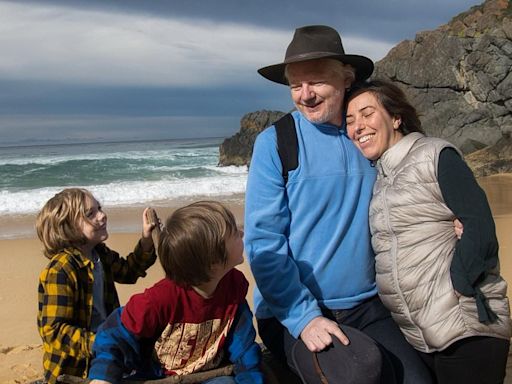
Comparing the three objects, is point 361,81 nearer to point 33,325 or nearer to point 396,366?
point 396,366

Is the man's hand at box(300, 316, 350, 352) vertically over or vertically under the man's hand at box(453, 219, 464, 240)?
under

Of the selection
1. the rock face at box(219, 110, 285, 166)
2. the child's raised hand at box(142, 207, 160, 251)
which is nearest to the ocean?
the rock face at box(219, 110, 285, 166)

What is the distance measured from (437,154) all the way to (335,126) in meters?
0.59

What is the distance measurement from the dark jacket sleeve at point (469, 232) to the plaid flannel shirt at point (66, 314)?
166 centimetres

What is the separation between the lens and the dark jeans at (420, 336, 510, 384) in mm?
2443

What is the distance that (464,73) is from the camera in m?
29.9

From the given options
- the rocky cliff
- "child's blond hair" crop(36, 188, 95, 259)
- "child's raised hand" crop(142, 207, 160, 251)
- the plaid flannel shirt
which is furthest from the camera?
the rocky cliff

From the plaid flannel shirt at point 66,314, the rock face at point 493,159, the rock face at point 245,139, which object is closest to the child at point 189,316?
the plaid flannel shirt at point 66,314

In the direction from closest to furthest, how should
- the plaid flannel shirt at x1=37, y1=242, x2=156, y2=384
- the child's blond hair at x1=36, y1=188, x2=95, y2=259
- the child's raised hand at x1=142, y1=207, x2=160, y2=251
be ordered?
the plaid flannel shirt at x1=37, y1=242, x2=156, y2=384 < the child's blond hair at x1=36, y1=188, x2=95, y2=259 < the child's raised hand at x1=142, y1=207, x2=160, y2=251

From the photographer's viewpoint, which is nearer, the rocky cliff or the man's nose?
the man's nose

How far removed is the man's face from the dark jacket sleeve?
64 cm

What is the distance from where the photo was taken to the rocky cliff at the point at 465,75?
2691 centimetres

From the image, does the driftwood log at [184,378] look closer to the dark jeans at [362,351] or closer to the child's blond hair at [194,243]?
the dark jeans at [362,351]

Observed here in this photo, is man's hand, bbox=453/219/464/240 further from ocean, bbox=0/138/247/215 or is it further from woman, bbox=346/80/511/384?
ocean, bbox=0/138/247/215
